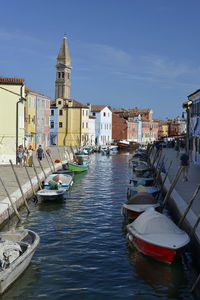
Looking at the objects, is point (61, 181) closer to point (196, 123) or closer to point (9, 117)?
point (9, 117)

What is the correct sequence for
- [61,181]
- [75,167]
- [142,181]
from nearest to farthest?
[61,181]
[142,181]
[75,167]

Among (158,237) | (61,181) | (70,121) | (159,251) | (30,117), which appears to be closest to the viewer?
(159,251)

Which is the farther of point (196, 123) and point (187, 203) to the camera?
point (196, 123)

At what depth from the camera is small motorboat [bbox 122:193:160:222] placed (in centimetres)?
1812

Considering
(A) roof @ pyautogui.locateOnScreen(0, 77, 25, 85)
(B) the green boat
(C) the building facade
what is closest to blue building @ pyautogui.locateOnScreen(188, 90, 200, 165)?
(B) the green boat

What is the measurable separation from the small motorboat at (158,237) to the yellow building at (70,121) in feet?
217

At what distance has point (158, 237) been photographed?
13500 mm

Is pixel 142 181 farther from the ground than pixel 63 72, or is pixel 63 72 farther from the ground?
pixel 63 72

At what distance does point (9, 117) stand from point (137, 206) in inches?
813

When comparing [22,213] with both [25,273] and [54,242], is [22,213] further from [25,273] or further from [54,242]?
[25,273]

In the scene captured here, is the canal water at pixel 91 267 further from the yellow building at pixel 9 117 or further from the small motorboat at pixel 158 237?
the yellow building at pixel 9 117

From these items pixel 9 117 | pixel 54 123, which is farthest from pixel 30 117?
pixel 54 123

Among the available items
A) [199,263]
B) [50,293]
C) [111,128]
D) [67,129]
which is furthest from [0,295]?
[111,128]

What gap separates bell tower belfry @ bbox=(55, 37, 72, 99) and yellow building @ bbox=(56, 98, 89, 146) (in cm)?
5832
